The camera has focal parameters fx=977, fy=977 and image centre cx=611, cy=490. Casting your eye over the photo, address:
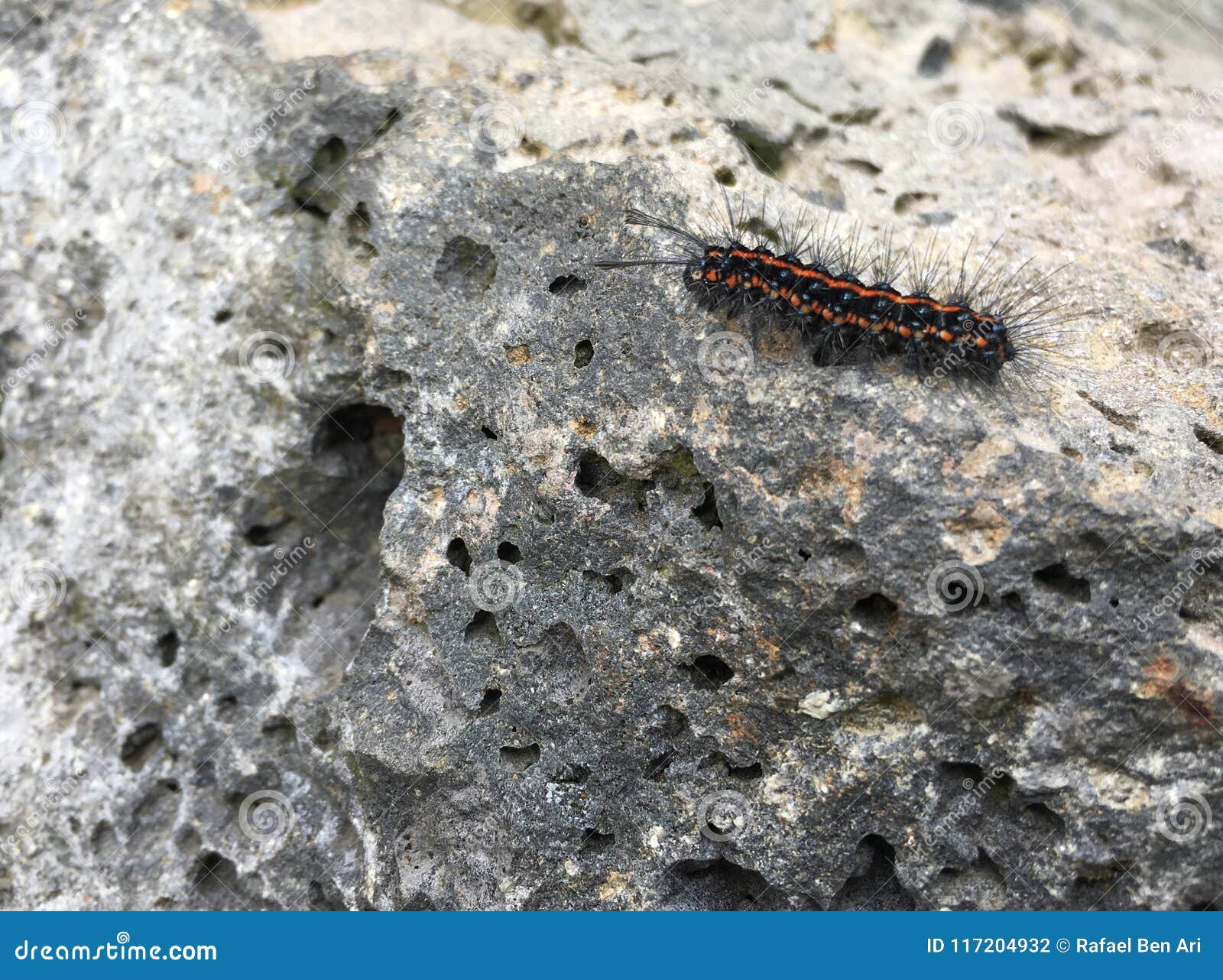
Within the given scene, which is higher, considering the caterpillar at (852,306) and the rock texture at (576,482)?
the caterpillar at (852,306)

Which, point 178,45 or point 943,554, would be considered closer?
point 943,554

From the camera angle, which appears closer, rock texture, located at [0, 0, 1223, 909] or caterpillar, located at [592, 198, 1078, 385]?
rock texture, located at [0, 0, 1223, 909]

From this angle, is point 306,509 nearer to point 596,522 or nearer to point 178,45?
point 596,522

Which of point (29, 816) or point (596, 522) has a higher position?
point (596, 522)

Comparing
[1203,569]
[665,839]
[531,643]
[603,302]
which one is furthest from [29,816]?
[1203,569]

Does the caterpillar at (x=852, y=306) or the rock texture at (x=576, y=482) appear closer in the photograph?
the rock texture at (x=576, y=482)
